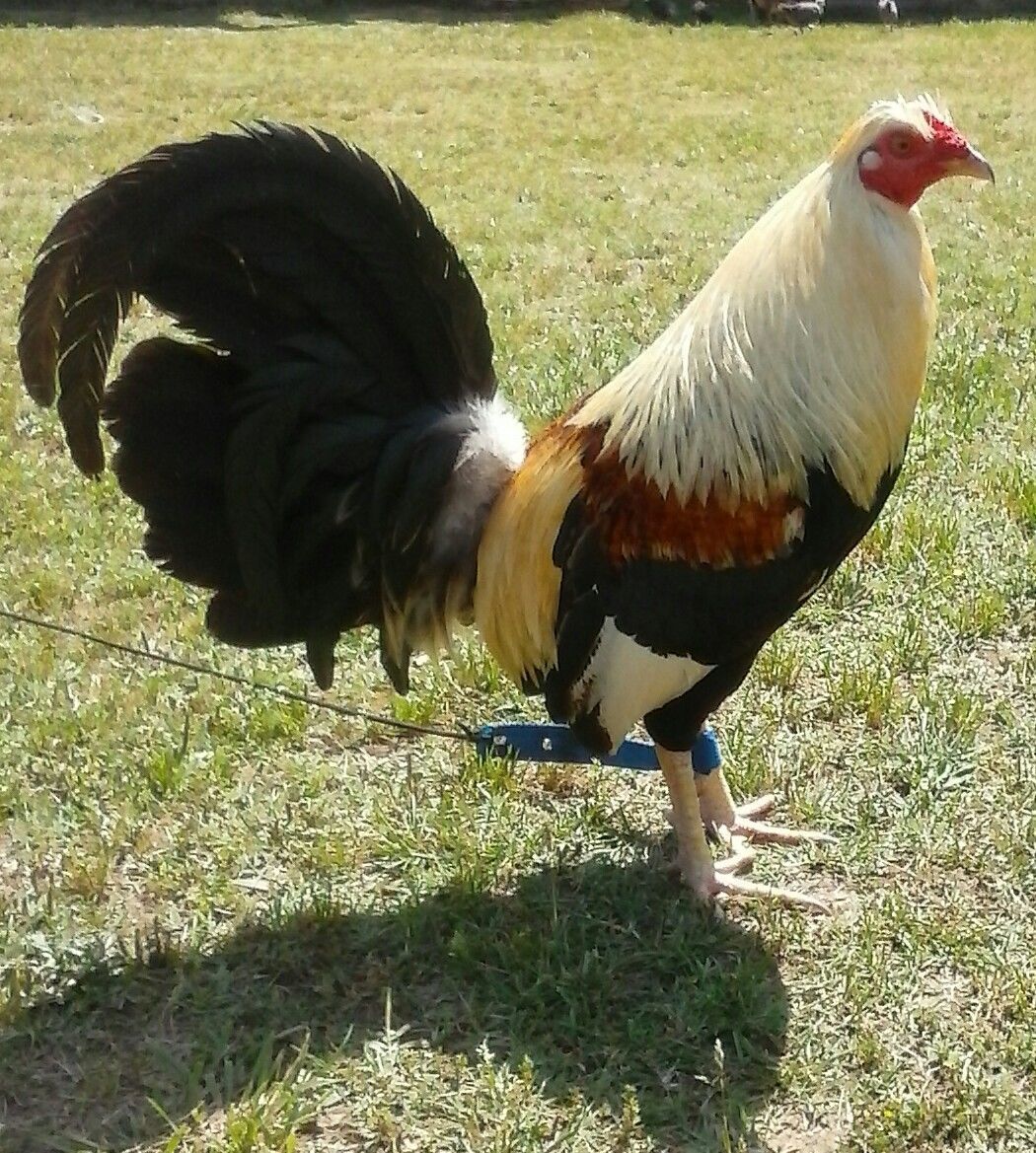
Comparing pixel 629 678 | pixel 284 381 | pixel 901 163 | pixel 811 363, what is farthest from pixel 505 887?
pixel 901 163

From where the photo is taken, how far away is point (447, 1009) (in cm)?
246

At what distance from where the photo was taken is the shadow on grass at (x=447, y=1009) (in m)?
2.26

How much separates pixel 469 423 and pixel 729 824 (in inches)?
43.6

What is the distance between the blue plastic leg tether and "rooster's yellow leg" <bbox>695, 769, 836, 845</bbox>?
36mm

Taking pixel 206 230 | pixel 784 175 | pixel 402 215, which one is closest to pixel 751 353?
pixel 402 215

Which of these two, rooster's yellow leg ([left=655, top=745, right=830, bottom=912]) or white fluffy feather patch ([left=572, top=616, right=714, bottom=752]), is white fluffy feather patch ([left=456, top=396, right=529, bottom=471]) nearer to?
white fluffy feather patch ([left=572, top=616, right=714, bottom=752])

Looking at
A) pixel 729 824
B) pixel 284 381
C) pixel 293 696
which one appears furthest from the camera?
pixel 293 696

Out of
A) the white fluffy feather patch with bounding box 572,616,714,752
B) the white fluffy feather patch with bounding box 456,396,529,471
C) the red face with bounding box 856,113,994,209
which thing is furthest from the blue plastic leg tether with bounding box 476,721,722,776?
the red face with bounding box 856,113,994,209

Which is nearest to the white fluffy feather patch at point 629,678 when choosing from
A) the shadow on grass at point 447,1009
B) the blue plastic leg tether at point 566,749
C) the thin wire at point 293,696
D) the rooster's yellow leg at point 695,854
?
the rooster's yellow leg at point 695,854

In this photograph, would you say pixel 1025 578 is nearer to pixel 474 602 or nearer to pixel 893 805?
pixel 893 805

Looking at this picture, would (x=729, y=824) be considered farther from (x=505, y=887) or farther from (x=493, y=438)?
(x=493, y=438)

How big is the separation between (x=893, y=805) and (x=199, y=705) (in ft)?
5.84

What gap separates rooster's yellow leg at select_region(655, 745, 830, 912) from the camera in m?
2.62

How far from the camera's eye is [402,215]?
2393 millimetres
